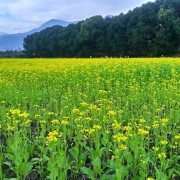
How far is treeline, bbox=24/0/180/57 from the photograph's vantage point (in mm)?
50219

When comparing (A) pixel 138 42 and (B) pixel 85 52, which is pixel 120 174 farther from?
(B) pixel 85 52

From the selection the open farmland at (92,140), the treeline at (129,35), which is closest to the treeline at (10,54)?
the treeline at (129,35)

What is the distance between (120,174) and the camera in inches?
140

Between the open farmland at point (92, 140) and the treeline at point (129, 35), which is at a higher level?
the treeline at point (129, 35)

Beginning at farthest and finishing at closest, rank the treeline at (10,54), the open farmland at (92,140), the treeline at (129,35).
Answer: the treeline at (10,54)
the treeline at (129,35)
the open farmland at (92,140)

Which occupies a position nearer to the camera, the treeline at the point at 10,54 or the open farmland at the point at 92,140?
the open farmland at the point at 92,140

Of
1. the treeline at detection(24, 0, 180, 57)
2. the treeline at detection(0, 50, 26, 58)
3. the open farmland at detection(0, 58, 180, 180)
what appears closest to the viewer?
the open farmland at detection(0, 58, 180, 180)

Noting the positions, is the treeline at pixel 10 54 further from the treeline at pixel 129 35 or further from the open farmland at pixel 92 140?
the open farmland at pixel 92 140

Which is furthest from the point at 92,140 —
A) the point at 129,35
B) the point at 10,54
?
the point at 10,54

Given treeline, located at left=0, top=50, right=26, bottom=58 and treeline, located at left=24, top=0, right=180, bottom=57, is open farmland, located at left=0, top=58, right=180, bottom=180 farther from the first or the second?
treeline, located at left=0, top=50, right=26, bottom=58

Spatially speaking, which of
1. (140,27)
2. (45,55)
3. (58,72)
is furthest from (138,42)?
(58,72)

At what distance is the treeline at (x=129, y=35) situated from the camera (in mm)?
50219

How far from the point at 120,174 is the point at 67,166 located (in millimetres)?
793

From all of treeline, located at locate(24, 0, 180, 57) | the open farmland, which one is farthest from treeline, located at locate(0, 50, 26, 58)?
the open farmland
